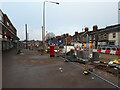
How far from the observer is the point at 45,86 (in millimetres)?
3232

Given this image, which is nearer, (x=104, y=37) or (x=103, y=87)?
(x=103, y=87)

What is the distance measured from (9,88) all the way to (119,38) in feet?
82.3

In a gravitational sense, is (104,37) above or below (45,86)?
above

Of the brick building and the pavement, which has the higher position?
the brick building

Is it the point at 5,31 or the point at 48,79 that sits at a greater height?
the point at 5,31

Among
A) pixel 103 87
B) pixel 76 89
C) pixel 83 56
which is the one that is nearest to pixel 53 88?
pixel 76 89

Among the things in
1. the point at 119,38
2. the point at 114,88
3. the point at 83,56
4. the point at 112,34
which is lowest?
the point at 114,88

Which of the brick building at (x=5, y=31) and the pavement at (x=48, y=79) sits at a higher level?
the brick building at (x=5, y=31)

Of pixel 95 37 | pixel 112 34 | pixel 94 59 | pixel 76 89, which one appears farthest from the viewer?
pixel 95 37

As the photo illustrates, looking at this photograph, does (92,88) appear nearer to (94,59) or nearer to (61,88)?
(61,88)

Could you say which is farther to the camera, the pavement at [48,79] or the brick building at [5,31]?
the brick building at [5,31]

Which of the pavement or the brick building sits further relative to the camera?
the brick building

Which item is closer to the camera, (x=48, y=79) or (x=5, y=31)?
(x=48, y=79)

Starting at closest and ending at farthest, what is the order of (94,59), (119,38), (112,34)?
(94,59) < (119,38) < (112,34)
